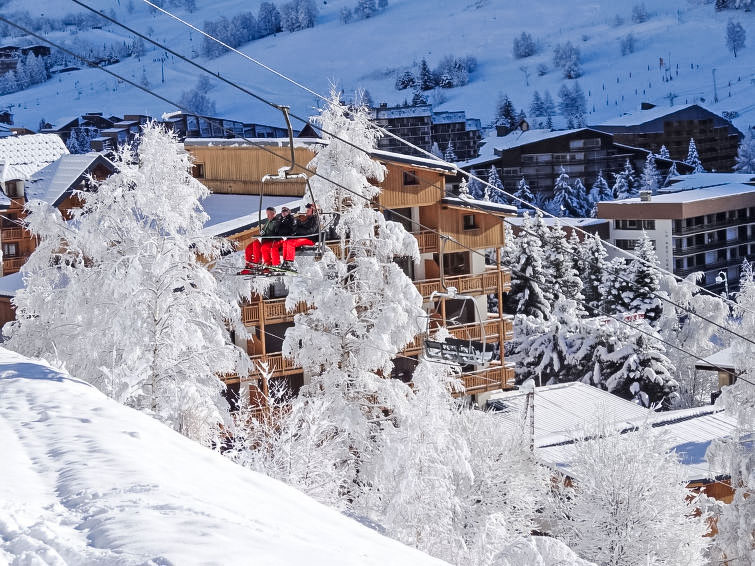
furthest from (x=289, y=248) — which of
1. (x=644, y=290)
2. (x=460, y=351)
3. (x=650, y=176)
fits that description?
(x=650, y=176)

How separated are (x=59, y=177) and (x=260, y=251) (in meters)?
32.3

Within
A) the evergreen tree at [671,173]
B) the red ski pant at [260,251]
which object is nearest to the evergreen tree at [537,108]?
the evergreen tree at [671,173]

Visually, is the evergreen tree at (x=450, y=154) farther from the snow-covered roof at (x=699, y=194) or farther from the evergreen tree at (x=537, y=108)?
the evergreen tree at (x=537, y=108)

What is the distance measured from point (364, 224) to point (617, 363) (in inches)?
955

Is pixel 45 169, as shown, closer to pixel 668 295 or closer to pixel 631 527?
pixel 668 295

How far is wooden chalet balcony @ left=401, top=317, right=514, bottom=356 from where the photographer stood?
2942 centimetres

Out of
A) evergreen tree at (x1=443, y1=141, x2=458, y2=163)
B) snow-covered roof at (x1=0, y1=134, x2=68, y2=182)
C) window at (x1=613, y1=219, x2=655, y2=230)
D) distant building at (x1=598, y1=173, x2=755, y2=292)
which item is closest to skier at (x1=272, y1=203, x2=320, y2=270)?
snow-covered roof at (x1=0, y1=134, x2=68, y2=182)

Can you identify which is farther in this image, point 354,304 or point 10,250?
point 10,250

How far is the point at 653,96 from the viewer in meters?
187

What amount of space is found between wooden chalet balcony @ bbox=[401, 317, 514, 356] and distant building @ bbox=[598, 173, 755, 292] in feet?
128

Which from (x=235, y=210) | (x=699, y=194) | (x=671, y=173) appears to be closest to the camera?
(x=235, y=210)

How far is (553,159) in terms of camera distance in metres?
101

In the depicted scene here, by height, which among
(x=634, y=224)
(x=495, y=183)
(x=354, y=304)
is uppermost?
(x=495, y=183)

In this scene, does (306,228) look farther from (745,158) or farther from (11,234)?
(745,158)
